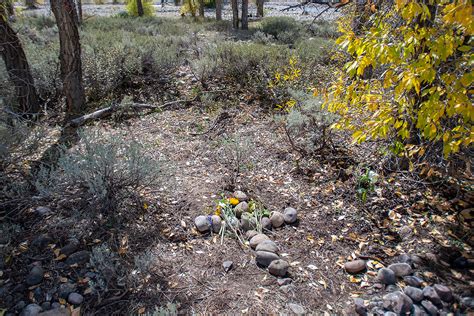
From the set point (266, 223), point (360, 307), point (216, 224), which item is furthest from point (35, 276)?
point (360, 307)

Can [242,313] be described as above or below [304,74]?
below

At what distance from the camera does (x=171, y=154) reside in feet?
14.0

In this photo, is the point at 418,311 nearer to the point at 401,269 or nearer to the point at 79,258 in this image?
the point at 401,269

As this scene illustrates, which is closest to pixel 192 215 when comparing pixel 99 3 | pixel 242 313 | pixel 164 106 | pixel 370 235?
pixel 242 313

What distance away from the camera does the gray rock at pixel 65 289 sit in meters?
2.31

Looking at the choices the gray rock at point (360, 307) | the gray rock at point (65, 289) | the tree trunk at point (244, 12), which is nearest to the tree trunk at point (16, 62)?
the gray rock at point (65, 289)

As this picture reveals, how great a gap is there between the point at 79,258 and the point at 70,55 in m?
3.35

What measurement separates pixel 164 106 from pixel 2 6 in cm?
252

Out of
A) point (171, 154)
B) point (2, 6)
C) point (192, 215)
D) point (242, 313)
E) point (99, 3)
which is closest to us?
point (242, 313)

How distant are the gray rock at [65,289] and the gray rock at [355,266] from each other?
2048mm

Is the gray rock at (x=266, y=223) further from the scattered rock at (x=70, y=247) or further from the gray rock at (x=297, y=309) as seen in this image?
the scattered rock at (x=70, y=247)

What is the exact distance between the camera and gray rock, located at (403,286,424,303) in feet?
7.81

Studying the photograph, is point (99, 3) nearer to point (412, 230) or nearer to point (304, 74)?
point (304, 74)

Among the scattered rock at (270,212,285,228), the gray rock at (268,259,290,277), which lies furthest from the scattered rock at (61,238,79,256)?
the scattered rock at (270,212,285,228)
